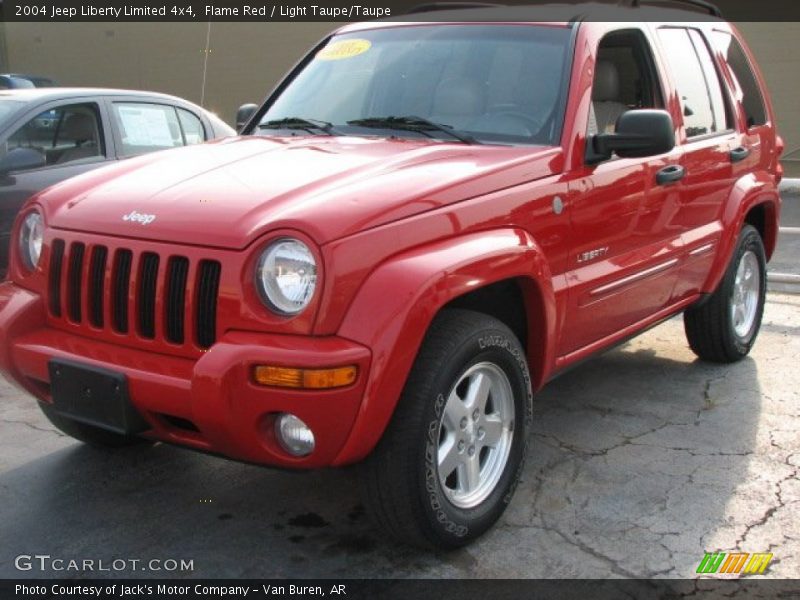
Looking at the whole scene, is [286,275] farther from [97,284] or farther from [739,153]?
[739,153]

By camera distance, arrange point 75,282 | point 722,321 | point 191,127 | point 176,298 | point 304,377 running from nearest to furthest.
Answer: point 304,377, point 176,298, point 75,282, point 722,321, point 191,127

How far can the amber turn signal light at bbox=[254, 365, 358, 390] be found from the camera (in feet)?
9.22

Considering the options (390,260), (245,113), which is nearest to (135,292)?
(390,260)

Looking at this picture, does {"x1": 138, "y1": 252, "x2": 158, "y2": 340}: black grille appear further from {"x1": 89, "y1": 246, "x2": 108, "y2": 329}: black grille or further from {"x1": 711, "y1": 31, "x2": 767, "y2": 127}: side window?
{"x1": 711, "y1": 31, "x2": 767, "y2": 127}: side window

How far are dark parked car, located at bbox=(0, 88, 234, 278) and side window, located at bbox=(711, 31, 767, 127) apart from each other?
4122 millimetres

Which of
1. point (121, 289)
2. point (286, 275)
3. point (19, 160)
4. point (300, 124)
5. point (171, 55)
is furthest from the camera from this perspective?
point (171, 55)

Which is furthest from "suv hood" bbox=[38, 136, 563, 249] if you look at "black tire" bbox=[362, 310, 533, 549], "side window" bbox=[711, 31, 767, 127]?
"side window" bbox=[711, 31, 767, 127]

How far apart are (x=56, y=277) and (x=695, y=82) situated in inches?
133

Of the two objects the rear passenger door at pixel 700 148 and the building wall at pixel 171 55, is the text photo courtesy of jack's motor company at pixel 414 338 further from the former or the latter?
the building wall at pixel 171 55

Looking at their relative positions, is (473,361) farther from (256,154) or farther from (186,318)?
(256,154)

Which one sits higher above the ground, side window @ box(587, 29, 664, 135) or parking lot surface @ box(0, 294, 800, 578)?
side window @ box(587, 29, 664, 135)

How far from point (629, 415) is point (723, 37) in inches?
92.5

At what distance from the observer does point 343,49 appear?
4734 millimetres

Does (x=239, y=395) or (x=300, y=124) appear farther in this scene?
(x=300, y=124)
